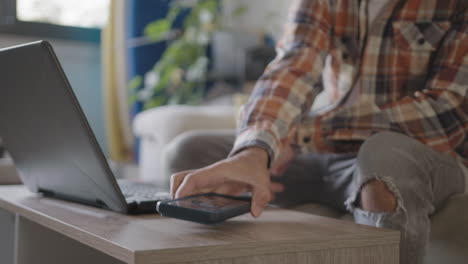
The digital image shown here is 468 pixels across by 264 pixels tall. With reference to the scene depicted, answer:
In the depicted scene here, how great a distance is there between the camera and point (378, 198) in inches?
30.3

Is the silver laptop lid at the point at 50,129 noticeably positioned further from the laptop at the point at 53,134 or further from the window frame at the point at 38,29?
the window frame at the point at 38,29

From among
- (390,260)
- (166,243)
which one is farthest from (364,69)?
(166,243)

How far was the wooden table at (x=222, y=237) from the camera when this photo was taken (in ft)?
1.62

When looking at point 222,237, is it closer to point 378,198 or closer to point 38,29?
point 378,198

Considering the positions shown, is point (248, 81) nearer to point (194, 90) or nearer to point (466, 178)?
point (194, 90)

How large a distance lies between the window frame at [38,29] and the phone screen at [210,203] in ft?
10.2

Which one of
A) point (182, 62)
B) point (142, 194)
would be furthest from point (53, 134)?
point (182, 62)

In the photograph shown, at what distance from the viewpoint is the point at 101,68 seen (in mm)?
3828

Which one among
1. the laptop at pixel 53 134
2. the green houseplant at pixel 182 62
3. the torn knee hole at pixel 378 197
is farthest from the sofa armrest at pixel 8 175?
the green houseplant at pixel 182 62

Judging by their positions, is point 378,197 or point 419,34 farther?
point 419,34

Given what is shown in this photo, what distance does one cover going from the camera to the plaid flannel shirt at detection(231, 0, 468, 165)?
0.94m

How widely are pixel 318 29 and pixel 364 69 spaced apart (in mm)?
125

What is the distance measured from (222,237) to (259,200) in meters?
0.15

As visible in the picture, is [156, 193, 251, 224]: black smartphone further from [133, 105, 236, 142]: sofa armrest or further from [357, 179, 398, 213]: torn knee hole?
[133, 105, 236, 142]: sofa armrest
